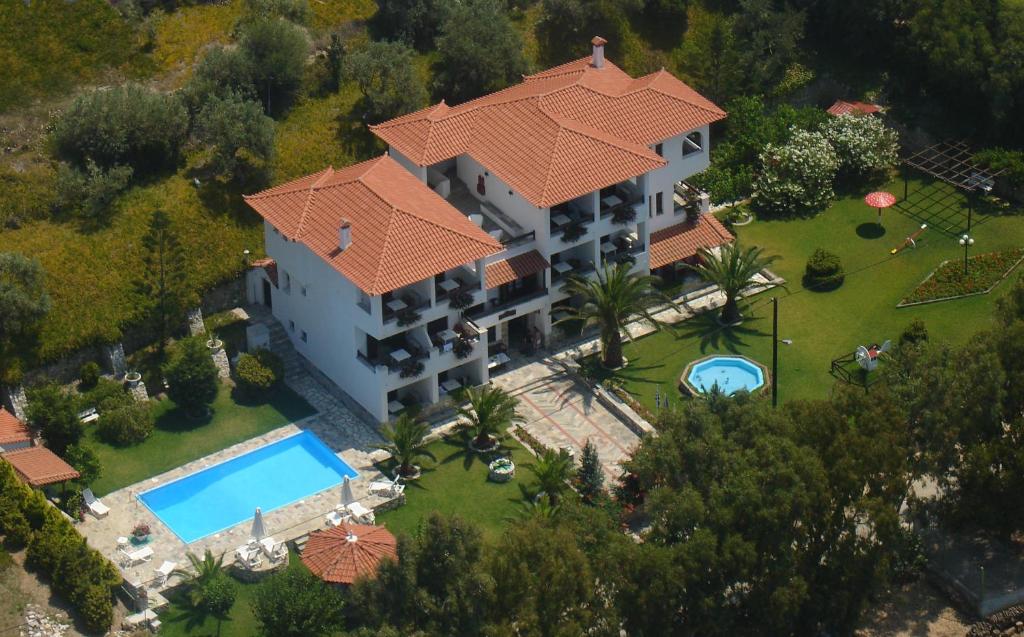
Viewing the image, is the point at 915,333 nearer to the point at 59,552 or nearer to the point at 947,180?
the point at 947,180

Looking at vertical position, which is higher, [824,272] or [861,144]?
[861,144]

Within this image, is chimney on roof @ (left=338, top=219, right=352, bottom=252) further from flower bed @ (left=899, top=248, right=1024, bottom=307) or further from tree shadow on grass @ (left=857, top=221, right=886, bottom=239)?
tree shadow on grass @ (left=857, top=221, right=886, bottom=239)

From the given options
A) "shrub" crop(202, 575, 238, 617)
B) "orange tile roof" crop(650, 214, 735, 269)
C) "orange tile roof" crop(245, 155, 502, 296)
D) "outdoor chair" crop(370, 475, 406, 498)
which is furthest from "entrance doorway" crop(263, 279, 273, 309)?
"shrub" crop(202, 575, 238, 617)

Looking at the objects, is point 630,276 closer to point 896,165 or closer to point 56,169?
point 896,165

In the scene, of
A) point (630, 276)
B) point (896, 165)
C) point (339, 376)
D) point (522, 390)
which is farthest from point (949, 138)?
point (339, 376)

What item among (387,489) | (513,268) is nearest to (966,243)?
(513,268)
